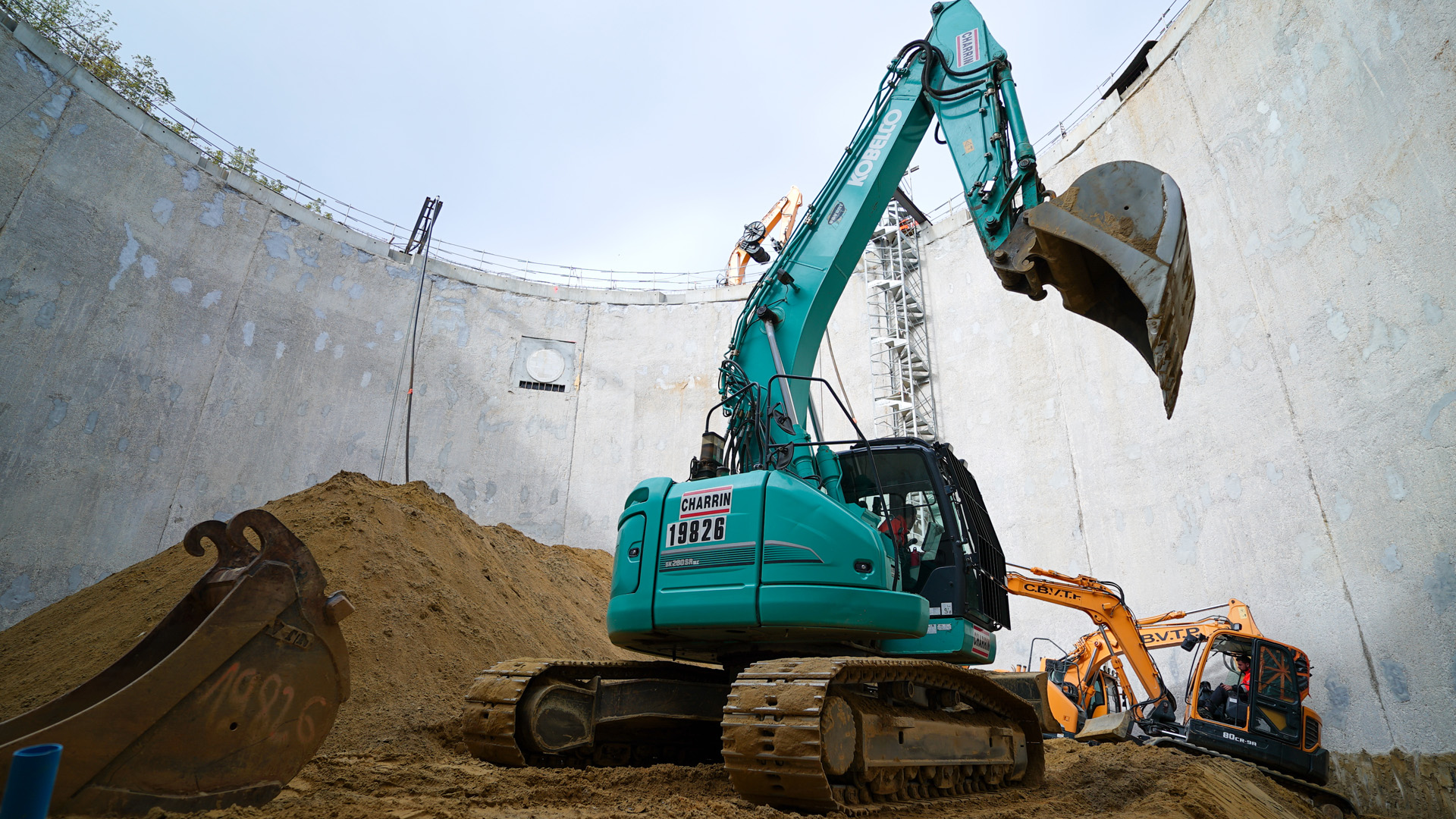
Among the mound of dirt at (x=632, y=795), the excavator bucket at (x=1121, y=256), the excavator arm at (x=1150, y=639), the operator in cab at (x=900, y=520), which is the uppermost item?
the excavator bucket at (x=1121, y=256)

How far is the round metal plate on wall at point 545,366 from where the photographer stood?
1789 cm

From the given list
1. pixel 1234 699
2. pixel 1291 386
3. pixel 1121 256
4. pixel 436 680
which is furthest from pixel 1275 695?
pixel 436 680

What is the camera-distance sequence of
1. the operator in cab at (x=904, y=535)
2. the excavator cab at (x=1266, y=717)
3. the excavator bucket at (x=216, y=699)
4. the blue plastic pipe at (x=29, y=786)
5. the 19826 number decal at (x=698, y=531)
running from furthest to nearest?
the excavator cab at (x=1266, y=717), the operator in cab at (x=904, y=535), the 19826 number decal at (x=698, y=531), the excavator bucket at (x=216, y=699), the blue plastic pipe at (x=29, y=786)

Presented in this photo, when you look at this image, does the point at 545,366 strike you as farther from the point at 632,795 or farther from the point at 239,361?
the point at 632,795

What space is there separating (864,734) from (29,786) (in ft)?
9.58

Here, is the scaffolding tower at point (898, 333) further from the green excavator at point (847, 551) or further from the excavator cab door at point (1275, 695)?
the green excavator at point (847, 551)

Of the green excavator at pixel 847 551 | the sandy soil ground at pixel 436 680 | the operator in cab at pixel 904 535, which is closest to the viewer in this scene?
the sandy soil ground at pixel 436 680

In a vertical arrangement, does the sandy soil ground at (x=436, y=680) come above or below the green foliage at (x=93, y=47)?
below

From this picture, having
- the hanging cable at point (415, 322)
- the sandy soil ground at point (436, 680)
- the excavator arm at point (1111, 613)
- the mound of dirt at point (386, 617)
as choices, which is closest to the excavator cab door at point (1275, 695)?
the sandy soil ground at point (436, 680)

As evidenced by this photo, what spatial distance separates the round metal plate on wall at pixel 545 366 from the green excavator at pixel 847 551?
1314 centimetres

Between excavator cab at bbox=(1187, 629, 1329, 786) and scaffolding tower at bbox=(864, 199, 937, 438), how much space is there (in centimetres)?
732

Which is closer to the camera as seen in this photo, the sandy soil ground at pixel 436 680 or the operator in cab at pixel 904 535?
the sandy soil ground at pixel 436 680

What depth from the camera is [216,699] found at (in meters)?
2.56

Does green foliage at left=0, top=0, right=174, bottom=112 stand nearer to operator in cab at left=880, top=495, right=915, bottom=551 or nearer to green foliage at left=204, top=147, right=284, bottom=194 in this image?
green foliage at left=204, top=147, right=284, bottom=194
